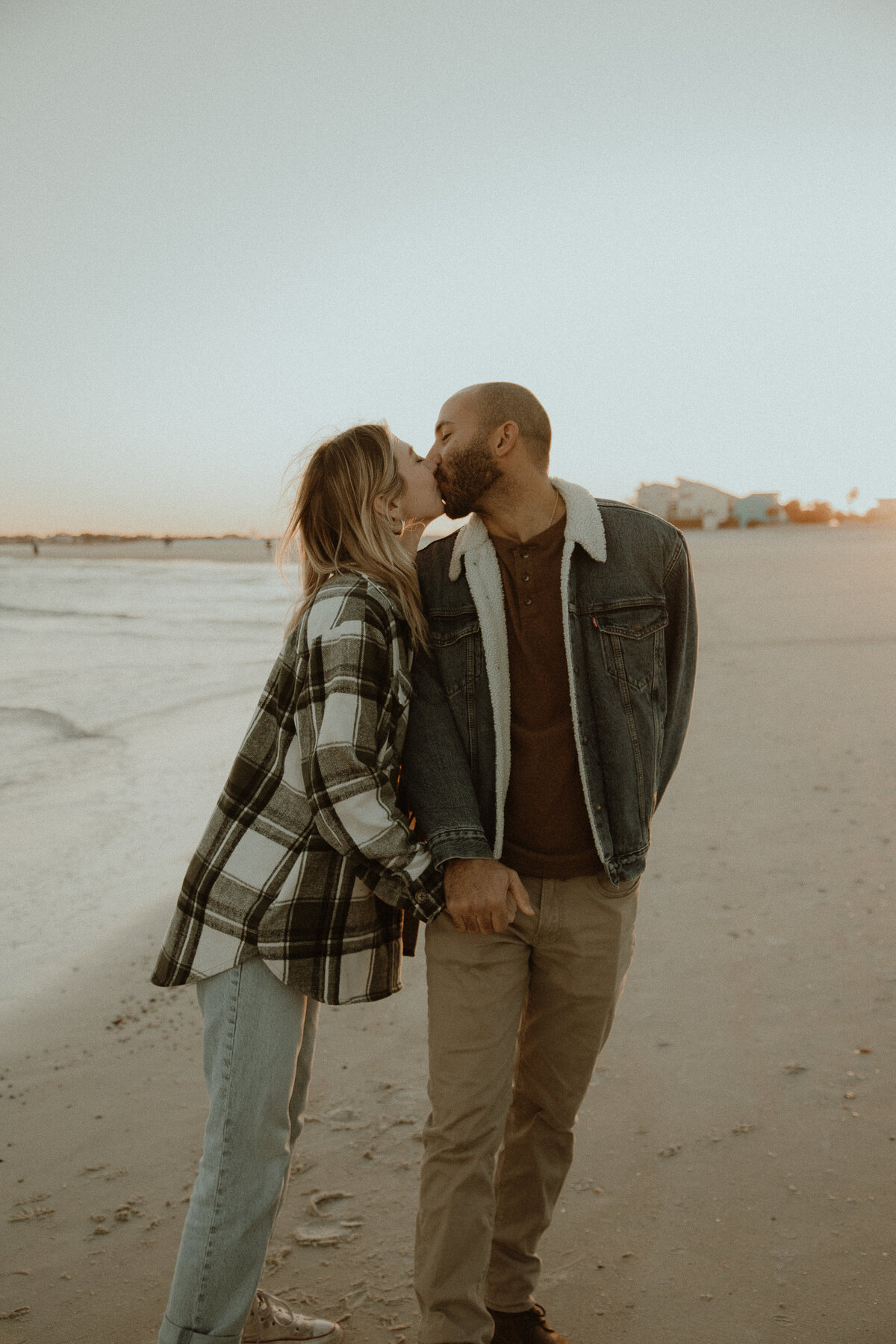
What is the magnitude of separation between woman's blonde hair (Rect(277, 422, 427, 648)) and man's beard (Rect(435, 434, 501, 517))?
185mm

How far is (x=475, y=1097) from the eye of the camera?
216cm

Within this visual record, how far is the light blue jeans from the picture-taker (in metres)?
1.95

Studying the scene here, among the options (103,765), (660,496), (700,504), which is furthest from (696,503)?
(103,765)

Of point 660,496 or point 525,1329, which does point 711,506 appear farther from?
point 525,1329

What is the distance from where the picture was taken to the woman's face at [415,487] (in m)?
2.28

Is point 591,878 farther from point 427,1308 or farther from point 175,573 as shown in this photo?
point 175,573

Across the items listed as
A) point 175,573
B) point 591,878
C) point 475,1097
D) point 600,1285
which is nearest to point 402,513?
point 591,878

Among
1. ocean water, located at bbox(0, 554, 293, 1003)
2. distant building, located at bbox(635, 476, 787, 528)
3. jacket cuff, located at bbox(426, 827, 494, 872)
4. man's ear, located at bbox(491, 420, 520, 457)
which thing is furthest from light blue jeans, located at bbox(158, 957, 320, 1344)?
distant building, located at bbox(635, 476, 787, 528)

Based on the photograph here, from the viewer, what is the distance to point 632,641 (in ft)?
7.66

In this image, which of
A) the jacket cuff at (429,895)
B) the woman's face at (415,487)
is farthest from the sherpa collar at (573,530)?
the jacket cuff at (429,895)

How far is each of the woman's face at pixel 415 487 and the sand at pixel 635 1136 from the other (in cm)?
206

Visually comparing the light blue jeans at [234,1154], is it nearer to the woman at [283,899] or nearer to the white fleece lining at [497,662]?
the woman at [283,899]

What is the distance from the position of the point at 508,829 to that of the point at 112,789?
23.0 feet

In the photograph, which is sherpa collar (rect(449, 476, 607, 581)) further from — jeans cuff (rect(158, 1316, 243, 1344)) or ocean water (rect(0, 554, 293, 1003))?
ocean water (rect(0, 554, 293, 1003))
